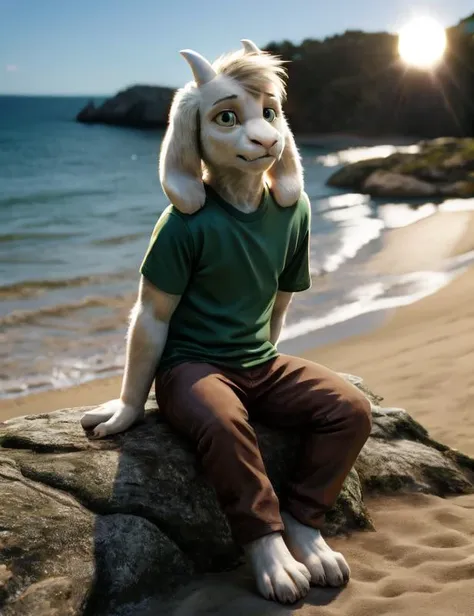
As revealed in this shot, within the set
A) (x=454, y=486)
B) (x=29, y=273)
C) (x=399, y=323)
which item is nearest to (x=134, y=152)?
(x=29, y=273)

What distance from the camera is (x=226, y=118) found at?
10.1 feet

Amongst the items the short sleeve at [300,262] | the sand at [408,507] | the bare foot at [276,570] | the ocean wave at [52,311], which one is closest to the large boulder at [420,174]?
the sand at [408,507]

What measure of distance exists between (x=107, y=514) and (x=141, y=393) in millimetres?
503

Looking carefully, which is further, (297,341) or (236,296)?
(297,341)

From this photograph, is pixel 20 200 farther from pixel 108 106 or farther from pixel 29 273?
pixel 108 106

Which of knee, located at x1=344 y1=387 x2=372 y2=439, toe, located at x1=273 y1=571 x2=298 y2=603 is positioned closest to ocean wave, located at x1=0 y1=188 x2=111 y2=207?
knee, located at x1=344 y1=387 x2=372 y2=439

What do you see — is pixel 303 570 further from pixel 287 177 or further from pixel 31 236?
pixel 31 236

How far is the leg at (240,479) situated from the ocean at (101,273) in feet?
13.0

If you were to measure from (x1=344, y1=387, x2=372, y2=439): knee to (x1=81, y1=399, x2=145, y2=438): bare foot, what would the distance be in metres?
0.79

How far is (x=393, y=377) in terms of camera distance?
19.7 ft

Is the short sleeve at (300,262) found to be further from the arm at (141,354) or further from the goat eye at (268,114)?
the arm at (141,354)

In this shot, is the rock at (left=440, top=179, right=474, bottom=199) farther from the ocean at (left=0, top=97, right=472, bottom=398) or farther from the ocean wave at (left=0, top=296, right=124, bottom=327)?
the ocean wave at (left=0, top=296, right=124, bottom=327)

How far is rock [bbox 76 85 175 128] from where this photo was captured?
56.9 meters

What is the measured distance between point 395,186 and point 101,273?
29.7 ft
